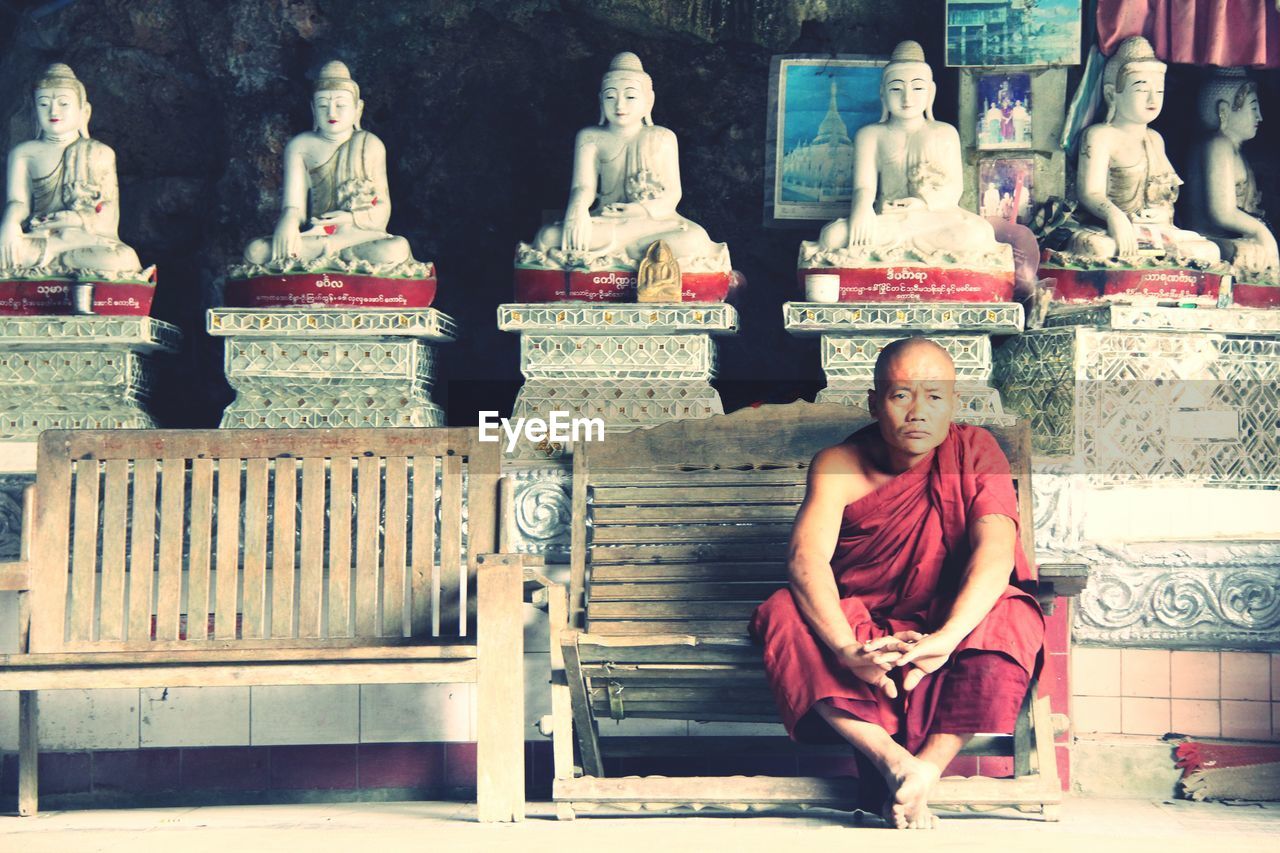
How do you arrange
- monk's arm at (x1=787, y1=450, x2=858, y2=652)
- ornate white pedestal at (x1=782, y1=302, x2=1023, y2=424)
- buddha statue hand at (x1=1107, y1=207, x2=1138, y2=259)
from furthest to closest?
1. buddha statue hand at (x1=1107, y1=207, x2=1138, y2=259)
2. ornate white pedestal at (x1=782, y1=302, x2=1023, y2=424)
3. monk's arm at (x1=787, y1=450, x2=858, y2=652)

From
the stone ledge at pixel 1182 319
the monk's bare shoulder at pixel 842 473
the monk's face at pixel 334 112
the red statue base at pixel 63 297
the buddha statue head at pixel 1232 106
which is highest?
the buddha statue head at pixel 1232 106

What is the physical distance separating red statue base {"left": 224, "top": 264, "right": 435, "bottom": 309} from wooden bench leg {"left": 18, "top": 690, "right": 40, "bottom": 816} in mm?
1977

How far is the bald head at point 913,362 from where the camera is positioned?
4.88 metres

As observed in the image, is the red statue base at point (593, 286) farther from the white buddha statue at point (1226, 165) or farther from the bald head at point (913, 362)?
the white buddha statue at point (1226, 165)

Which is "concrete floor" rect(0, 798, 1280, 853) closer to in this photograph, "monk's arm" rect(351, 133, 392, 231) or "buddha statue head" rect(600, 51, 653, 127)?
"monk's arm" rect(351, 133, 392, 231)

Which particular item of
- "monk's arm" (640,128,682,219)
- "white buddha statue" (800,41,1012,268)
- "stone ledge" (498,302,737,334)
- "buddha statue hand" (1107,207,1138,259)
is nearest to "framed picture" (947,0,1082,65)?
"white buddha statue" (800,41,1012,268)

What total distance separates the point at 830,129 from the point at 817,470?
3.19 meters

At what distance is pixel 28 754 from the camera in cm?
538

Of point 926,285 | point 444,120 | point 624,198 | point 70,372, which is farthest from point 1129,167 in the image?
point 70,372

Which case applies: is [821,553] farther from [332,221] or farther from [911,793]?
[332,221]

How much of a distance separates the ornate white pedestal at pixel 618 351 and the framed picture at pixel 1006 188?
1.51m

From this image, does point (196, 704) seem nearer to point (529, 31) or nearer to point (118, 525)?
point (118, 525)

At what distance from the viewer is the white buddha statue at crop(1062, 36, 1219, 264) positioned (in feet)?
23.8

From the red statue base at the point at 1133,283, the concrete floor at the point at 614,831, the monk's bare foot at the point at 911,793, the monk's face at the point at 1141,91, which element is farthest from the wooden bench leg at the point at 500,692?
the monk's face at the point at 1141,91
